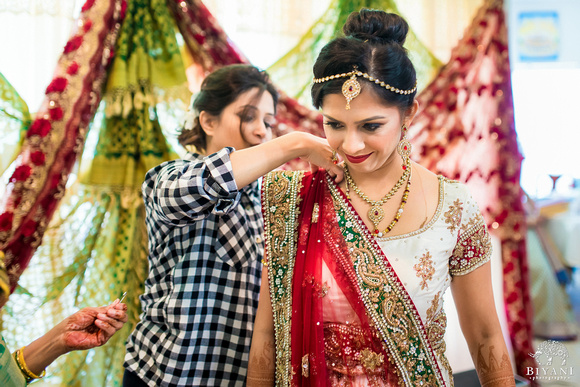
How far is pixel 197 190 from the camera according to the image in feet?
3.97

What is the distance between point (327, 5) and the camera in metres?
2.30

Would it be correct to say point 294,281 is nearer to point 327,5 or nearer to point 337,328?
point 337,328

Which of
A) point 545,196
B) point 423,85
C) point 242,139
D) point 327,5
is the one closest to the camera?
point 242,139

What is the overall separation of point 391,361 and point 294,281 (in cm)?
30

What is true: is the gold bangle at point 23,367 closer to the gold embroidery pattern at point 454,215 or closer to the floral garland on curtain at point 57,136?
the floral garland on curtain at point 57,136

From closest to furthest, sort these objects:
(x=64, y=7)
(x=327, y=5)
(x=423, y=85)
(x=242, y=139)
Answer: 1. (x=242, y=139)
2. (x=64, y=7)
3. (x=327, y=5)
4. (x=423, y=85)

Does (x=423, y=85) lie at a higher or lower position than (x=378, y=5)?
lower

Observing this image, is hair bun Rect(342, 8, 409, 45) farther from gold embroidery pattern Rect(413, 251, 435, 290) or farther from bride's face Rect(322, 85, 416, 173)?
gold embroidery pattern Rect(413, 251, 435, 290)

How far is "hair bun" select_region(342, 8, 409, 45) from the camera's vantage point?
118 centimetres

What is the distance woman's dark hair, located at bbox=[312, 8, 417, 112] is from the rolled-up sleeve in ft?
0.95

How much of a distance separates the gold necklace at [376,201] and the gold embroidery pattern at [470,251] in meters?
0.20

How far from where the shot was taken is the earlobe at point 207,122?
1.60 metres

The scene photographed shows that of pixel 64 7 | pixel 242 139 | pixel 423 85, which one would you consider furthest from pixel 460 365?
pixel 64 7
